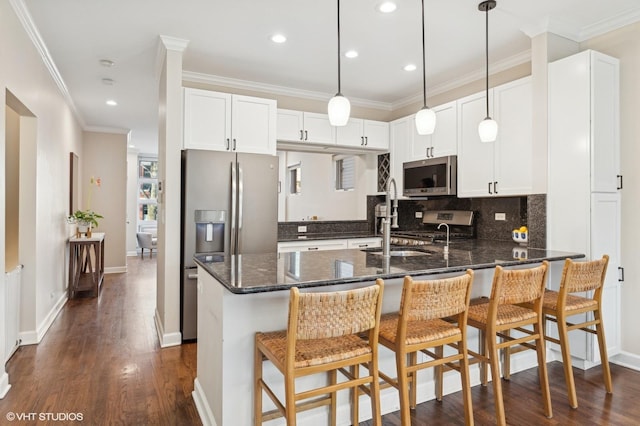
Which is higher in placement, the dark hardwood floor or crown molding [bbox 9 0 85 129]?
crown molding [bbox 9 0 85 129]

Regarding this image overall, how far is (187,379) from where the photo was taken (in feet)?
9.12

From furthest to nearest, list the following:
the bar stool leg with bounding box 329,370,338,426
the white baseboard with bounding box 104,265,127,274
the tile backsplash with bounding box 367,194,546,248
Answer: the white baseboard with bounding box 104,265,127,274 → the tile backsplash with bounding box 367,194,546,248 → the bar stool leg with bounding box 329,370,338,426

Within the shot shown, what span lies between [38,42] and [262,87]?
6.93ft

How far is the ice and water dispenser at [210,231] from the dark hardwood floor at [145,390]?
0.88 m

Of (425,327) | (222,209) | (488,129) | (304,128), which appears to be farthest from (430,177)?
(425,327)

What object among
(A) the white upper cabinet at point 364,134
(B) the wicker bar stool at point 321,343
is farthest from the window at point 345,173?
(B) the wicker bar stool at point 321,343

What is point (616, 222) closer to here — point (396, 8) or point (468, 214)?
point (468, 214)

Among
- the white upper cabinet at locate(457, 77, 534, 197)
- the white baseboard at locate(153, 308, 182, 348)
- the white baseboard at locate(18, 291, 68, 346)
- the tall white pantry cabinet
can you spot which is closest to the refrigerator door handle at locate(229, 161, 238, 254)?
the white baseboard at locate(153, 308, 182, 348)

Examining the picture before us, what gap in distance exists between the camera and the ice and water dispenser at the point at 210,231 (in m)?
3.55

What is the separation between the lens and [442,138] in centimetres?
432

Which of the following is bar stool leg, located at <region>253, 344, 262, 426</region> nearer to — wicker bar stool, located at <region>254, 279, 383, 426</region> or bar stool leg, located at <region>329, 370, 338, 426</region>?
wicker bar stool, located at <region>254, 279, 383, 426</region>

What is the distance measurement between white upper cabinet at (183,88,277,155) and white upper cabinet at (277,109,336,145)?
35cm

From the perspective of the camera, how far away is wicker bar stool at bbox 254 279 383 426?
1.61 m

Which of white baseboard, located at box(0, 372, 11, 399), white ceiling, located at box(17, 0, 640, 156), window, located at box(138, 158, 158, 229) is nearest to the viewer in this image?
white baseboard, located at box(0, 372, 11, 399)
